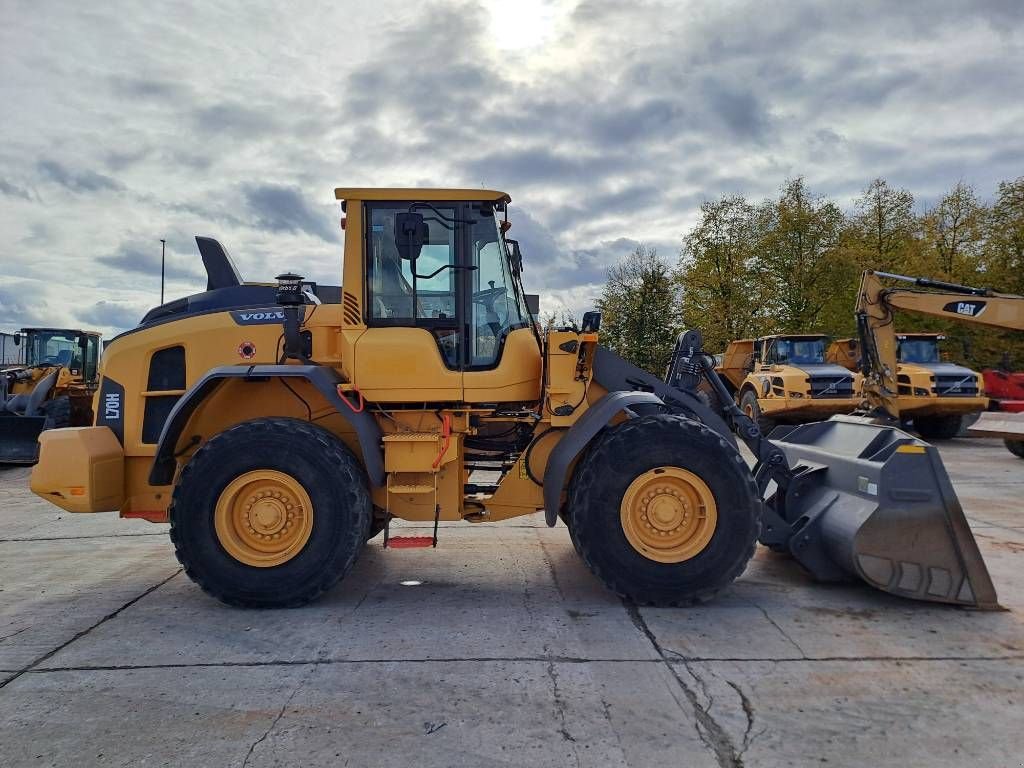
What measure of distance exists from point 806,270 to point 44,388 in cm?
2658

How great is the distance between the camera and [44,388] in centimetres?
1362

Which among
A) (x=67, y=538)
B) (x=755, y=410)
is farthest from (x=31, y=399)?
(x=755, y=410)

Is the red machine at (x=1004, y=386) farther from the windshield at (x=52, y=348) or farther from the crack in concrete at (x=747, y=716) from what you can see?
the windshield at (x=52, y=348)

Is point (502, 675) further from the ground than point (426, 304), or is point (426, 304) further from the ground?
point (426, 304)

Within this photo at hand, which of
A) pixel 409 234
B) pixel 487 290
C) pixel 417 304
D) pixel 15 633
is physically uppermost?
pixel 409 234

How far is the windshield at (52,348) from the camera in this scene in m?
16.6

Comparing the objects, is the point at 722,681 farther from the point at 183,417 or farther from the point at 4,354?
the point at 4,354

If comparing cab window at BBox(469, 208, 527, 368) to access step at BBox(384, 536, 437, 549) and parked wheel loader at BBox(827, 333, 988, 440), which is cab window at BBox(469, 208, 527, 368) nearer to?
access step at BBox(384, 536, 437, 549)

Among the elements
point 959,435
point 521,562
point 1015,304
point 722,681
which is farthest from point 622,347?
point 722,681

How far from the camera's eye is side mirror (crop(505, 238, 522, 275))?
520 centimetres

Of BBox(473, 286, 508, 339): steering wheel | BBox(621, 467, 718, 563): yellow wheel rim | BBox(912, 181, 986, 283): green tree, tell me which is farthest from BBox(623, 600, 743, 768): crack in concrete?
BBox(912, 181, 986, 283): green tree

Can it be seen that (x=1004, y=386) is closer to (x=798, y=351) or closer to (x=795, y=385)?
(x=798, y=351)

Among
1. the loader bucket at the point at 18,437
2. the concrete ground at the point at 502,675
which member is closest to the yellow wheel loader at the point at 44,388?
the loader bucket at the point at 18,437

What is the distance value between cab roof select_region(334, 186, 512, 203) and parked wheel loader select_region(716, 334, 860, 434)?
9.78 meters
